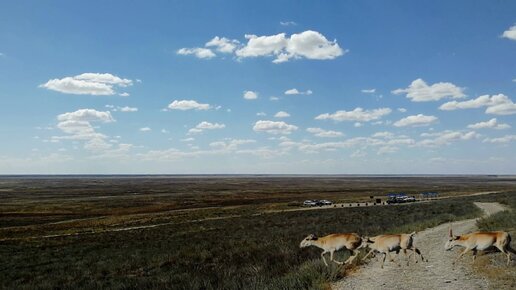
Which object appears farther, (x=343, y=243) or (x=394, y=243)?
(x=343, y=243)

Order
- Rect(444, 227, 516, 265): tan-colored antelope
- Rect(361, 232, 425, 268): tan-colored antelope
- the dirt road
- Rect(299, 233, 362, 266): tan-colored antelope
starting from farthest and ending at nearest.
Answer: Rect(299, 233, 362, 266): tan-colored antelope → Rect(361, 232, 425, 268): tan-colored antelope → Rect(444, 227, 516, 265): tan-colored antelope → the dirt road

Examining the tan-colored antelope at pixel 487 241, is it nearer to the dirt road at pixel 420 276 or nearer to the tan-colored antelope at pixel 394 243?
the dirt road at pixel 420 276

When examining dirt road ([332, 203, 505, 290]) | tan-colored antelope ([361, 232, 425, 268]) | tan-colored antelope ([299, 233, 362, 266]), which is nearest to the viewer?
dirt road ([332, 203, 505, 290])

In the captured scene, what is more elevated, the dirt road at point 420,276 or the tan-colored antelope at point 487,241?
the tan-colored antelope at point 487,241

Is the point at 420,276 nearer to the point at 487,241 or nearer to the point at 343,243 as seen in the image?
the point at 487,241

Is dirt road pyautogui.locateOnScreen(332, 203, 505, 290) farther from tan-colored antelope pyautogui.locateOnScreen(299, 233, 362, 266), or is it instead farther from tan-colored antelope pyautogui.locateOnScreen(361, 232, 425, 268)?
tan-colored antelope pyautogui.locateOnScreen(299, 233, 362, 266)

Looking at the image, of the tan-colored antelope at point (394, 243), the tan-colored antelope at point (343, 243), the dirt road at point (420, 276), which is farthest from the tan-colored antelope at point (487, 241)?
the tan-colored antelope at point (343, 243)

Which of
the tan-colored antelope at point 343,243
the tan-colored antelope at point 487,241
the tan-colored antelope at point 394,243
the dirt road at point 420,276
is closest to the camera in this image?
the dirt road at point 420,276

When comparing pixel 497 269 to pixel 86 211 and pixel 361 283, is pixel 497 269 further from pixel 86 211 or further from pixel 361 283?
pixel 86 211

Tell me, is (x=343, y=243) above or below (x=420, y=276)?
above

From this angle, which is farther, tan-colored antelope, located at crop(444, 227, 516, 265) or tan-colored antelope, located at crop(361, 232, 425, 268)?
tan-colored antelope, located at crop(361, 232, 425, 268)

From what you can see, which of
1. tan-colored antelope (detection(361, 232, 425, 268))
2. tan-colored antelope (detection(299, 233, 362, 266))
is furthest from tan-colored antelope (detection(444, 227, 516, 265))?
tan-colored antelope (detection(299, 233, 362, 266))

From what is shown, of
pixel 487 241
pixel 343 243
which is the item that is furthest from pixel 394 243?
pixel 487 241

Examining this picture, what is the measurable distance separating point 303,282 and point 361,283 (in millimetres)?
1695
